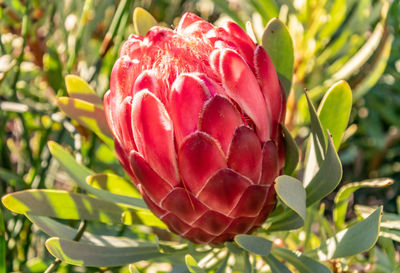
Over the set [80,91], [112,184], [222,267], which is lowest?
[222,267]

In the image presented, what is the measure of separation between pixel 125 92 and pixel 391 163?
1.05 metres

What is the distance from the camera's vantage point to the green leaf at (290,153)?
669 millimetres

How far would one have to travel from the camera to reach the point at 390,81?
4.60 feet

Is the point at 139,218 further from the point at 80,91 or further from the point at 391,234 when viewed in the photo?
the point at 391,234

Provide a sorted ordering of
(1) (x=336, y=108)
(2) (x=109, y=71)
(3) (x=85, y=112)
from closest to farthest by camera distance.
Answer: (1) (x=336, y=108) → (3) (x=85, y=112) → (2) (x=109, y=71)

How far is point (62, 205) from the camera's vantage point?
0.76 metres

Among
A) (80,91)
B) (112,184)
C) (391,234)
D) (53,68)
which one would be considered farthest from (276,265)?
(53,68)

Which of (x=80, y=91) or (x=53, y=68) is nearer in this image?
(x=80, y=91)

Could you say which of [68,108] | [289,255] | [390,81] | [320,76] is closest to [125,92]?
[68,108]

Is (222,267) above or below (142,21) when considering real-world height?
below

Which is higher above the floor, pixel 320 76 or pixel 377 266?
pixel 320 76

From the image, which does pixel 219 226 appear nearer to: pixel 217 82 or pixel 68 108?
pixel 217 82

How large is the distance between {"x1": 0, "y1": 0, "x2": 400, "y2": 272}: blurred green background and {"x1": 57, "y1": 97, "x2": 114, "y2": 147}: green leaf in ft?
0.43

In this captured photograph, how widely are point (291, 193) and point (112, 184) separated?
0.30m
